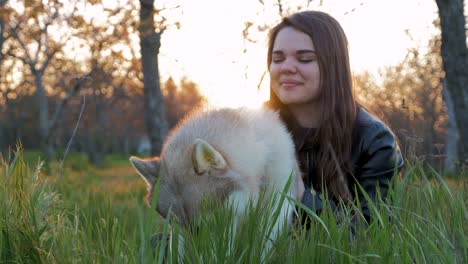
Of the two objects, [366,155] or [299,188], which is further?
[366,155]

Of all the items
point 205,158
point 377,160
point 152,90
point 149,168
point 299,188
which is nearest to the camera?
point 205,158

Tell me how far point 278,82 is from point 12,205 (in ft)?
5.73

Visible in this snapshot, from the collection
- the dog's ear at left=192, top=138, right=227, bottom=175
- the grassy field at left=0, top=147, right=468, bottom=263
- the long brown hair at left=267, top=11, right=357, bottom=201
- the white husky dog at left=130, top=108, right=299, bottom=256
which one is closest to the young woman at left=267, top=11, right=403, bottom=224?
the long brown hair at left=267, top=11, right=357, bottom=201

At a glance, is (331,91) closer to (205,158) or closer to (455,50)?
(205,158)

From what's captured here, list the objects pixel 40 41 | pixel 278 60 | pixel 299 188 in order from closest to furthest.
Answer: pixel 299 188
pixel 278 60
pixel 40 41

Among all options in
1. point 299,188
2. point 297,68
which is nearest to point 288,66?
point 297,68

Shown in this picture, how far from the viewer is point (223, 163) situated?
2250 millimetres

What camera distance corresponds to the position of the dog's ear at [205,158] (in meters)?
2.16

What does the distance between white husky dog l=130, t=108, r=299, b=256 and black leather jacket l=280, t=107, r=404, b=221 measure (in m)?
0.61

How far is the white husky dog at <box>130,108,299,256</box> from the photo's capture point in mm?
2244

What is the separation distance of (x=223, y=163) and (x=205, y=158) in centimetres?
9

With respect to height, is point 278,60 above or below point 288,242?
above

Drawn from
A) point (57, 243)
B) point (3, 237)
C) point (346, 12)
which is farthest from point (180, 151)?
point (346, 12)

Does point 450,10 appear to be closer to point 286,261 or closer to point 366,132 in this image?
point 366,132
